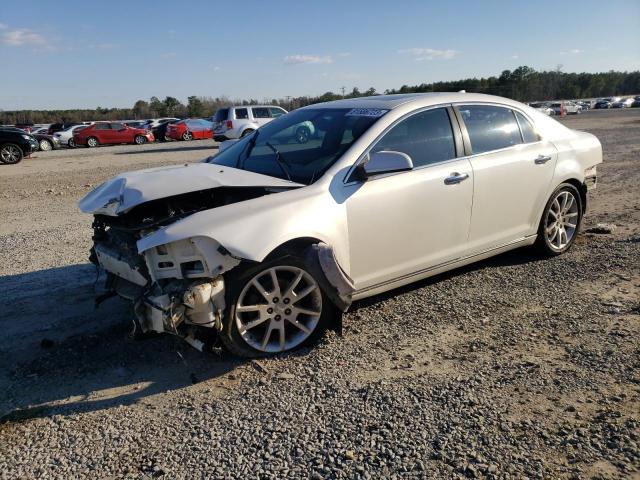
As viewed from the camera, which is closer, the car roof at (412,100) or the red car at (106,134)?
the car roof at (412,100)

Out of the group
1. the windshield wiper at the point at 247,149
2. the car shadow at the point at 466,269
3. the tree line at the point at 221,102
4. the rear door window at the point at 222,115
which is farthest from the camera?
the tree line at the point at 221,102

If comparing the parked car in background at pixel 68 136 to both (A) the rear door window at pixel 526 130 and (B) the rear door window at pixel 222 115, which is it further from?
(A) the rear door window at pixel 526 130

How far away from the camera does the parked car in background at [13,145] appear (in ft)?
60.0

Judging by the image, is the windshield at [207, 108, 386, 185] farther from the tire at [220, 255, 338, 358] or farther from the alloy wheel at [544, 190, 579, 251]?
the alloy wheel at [544, 190, 579, 251]

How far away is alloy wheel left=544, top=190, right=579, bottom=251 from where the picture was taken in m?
5.58

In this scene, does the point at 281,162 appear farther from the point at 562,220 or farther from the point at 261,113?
the point at 261,113

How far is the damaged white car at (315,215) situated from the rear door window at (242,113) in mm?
20047

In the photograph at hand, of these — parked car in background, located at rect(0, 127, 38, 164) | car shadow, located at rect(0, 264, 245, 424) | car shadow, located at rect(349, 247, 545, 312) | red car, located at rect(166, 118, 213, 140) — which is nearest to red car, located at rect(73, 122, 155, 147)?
red car, located at rect(166, 118, 213, 140)

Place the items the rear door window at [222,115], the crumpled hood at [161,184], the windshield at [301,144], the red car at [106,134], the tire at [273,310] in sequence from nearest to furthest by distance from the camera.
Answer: the tire at [273,310] → the crumpled hood at [161,184] → the windshield at [301,144] → the rear door window at [222,115] → the red car at [106,134]

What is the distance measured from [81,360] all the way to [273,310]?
1.42 metres

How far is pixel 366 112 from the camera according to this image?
4.43 m

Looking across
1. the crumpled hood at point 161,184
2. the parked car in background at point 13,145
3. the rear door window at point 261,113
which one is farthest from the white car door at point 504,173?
the rear door window at point 261,113

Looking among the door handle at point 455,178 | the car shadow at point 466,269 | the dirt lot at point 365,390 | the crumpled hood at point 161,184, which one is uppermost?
the crumpled hood at point 161,184

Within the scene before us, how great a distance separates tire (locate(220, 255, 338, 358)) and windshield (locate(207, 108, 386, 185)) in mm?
733
